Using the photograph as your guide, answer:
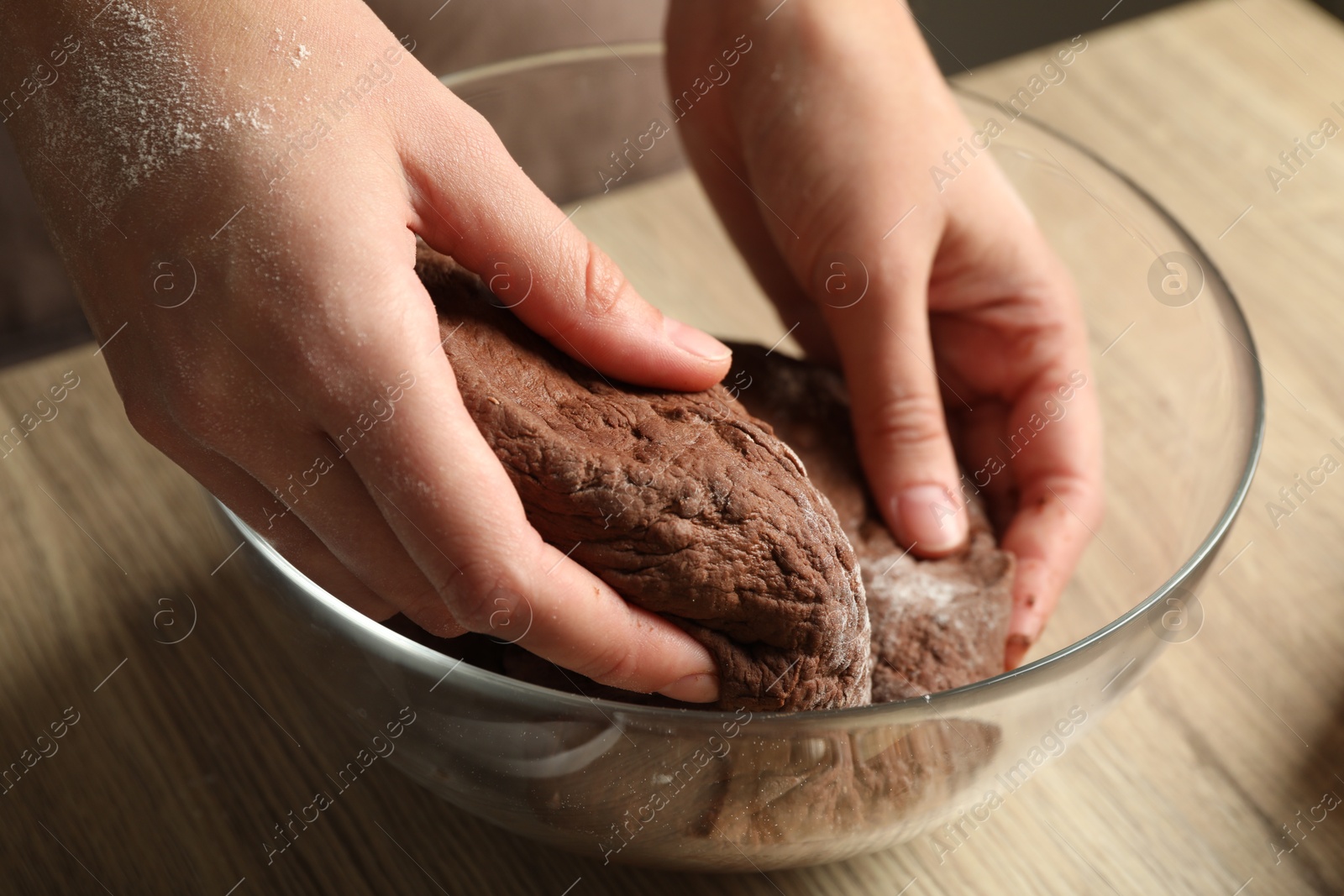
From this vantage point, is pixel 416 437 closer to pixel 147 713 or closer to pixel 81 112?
pixel 81 112

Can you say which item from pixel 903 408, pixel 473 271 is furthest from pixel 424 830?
pixel 903 408

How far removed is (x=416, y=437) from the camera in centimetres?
65

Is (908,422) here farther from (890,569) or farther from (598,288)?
(598,288)

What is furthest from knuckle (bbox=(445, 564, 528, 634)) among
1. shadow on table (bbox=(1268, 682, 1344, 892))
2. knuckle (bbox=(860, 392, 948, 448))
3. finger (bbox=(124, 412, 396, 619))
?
shadow on table (bbox=(1268, 682, 1344, 892))

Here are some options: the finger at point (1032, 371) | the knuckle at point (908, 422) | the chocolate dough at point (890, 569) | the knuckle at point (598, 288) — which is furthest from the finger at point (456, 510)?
the finger at point (1032, 371)

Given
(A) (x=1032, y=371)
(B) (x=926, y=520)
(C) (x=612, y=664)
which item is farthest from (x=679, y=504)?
(A) (x=1032, y=371)

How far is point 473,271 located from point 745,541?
10.7 inches

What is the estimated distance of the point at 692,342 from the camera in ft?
2.67

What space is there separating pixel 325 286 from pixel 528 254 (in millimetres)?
145

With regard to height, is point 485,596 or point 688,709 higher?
point 485,596

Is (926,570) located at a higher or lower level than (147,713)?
lower

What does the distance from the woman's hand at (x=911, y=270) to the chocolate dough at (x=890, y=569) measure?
3 centimetres

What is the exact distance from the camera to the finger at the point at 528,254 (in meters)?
→ 0.74

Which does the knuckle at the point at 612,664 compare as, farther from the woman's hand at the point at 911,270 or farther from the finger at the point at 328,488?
the woman's hand at the point at 911,270
